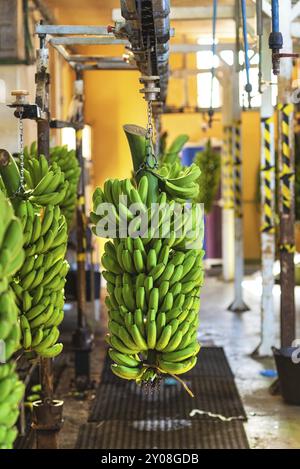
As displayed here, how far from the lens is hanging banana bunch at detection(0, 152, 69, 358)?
3061 mm

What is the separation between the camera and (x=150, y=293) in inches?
113

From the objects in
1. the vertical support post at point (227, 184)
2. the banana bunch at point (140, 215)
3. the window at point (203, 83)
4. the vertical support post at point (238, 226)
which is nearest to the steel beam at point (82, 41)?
the banana bunch at point (140, 215)

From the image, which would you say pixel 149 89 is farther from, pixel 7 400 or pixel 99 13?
pixel 99 13

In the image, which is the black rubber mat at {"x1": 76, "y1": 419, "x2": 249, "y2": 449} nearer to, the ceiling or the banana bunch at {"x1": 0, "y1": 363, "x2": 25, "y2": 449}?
the banana bunch at {"x1": 0, "y1": 363, "x2": 25, "y2": 449}

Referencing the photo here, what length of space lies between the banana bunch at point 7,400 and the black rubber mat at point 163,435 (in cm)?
351

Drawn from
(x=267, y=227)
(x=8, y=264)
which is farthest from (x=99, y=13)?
(x=8, y=264)

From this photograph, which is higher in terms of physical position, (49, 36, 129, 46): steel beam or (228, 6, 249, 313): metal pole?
(49, 36, 129, 46): steel beam

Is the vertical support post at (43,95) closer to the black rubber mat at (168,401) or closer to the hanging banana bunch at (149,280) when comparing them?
the hanging banana bunch at (149,280)

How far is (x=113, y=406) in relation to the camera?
6.45 m

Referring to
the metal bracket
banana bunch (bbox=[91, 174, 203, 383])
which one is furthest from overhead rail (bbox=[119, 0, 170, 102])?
banana bunch (bbox=[91, 174, 203, 383])

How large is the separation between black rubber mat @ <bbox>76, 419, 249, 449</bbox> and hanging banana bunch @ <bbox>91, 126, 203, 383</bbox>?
264cm

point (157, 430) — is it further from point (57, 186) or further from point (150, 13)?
point (150, 13)

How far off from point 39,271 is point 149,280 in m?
0.49
